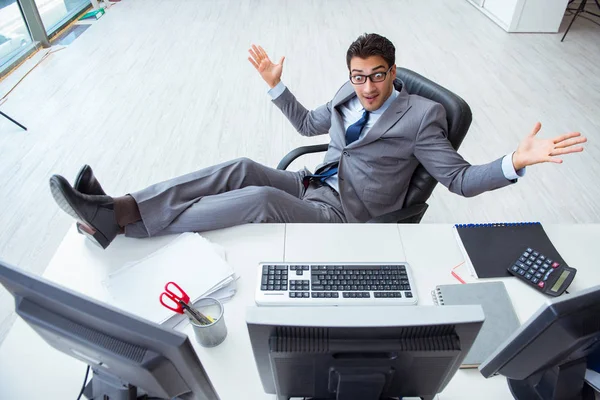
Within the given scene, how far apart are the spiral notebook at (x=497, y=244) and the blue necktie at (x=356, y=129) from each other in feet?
1.92

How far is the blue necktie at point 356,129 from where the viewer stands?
1.68 meters

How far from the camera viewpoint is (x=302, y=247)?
1.29 meters

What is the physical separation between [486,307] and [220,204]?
876mm

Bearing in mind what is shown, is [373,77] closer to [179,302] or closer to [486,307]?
[486,307]

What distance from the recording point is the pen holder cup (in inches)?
38.9

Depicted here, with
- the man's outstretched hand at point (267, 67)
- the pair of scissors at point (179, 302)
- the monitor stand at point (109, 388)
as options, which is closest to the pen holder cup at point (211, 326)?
the pair of scissors at point (179, 302)

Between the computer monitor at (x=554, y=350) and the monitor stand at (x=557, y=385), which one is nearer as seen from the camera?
the computer monitor at (x=554, y=350)

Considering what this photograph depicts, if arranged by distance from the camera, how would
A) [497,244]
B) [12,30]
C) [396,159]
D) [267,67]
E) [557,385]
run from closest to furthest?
[557,385]
[497,244]
[396,159]
[267,67]
[12,30]

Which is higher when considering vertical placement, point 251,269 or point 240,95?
point 251,269

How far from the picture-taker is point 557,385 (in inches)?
35.4

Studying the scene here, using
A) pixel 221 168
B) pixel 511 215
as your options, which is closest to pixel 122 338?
pixel 221 168

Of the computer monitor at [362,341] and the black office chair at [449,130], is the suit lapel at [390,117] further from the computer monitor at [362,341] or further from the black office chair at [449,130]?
the computer monitor at [362,341]

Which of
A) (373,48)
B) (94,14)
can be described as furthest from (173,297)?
(94,14)

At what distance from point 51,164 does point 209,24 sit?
2827mm
